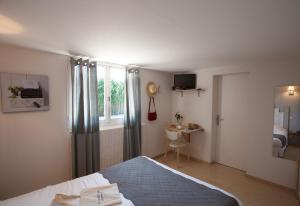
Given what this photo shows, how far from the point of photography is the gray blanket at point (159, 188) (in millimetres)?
1609

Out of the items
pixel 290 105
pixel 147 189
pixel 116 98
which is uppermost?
pixel 116 98

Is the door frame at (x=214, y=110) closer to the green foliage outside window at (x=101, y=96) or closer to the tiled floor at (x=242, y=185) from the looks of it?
the tiled floor at (x=242, y=185)

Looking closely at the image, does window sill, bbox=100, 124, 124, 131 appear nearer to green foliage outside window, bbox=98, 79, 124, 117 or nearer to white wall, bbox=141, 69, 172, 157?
green foliage outside window, bbox=98, 79, 124, 117

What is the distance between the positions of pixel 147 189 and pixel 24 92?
205 centimetres

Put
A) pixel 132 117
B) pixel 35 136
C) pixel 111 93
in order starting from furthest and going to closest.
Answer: pixel 132 117 < pixel 111 93 < pixel 35 136

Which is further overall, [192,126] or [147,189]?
[192,126]

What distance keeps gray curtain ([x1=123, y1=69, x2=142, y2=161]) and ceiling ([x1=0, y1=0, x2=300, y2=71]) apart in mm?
1193

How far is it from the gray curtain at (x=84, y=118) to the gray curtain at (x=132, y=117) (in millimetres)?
665

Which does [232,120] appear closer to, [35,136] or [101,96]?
[101,96]

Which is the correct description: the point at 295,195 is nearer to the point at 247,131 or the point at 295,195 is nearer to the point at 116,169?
the point at 247,131

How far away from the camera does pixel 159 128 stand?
439 cm

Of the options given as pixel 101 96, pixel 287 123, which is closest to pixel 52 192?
pixel 101 96

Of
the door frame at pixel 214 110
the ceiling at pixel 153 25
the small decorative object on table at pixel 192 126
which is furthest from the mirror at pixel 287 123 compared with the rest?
the small decorative object on table at pixel 192 126

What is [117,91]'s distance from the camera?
11.8ft
